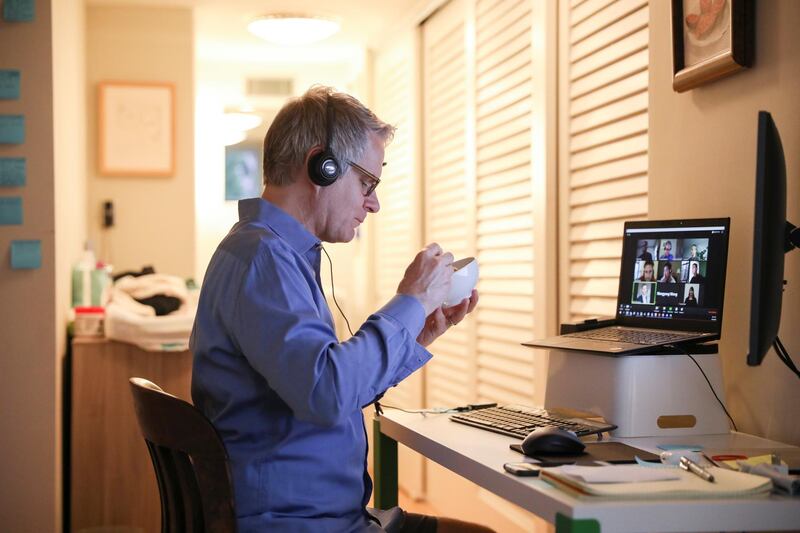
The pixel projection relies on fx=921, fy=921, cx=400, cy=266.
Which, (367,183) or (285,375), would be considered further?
(367,183)

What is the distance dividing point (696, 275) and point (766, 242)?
0.44 m

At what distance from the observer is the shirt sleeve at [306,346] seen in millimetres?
1305

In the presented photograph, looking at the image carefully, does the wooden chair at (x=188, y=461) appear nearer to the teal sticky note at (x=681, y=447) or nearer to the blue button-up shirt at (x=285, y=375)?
the blue button-up shirt at (x=285, y=375)

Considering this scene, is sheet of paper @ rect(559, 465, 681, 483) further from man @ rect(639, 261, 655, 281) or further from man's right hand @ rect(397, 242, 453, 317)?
man @ rect(639, 261, 655, 281)

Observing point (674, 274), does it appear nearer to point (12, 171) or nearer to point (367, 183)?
point (367, 183)

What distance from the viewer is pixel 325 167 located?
1529 millimetres

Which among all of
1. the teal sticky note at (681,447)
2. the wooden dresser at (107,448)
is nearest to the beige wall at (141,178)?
the wooden dresser at (107,448)

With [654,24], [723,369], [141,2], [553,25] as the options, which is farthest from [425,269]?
[141,2]

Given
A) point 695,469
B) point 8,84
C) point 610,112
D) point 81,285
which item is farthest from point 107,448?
point 695,469

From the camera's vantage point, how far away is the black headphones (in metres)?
1.53

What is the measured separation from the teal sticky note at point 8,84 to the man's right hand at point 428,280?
1894mm

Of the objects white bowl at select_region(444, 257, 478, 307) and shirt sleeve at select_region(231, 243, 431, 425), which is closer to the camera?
shirt sleeve at select_region(231, 243, 431, 425)

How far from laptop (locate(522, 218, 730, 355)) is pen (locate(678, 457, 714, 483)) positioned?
1.01 feet

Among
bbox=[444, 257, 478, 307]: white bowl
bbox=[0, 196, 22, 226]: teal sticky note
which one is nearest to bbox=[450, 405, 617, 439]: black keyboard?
bbox=[444, 257, 478, 307]: white bowl
